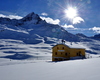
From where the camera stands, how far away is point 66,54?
1508 inches

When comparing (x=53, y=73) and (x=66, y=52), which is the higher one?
(x=66, y=52)

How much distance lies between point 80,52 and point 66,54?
16.1 feet

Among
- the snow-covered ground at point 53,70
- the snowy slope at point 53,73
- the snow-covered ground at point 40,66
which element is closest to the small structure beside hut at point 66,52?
the snow-covered ground at point 40,66

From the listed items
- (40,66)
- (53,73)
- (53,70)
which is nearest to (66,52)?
(40,66)

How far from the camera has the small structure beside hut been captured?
122 ft

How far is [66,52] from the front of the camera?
38.2 metres

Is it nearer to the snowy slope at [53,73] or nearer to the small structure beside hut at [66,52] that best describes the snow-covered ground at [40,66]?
the snowy slope at [53,73]

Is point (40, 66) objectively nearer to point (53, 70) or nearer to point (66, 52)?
point (53, 70)

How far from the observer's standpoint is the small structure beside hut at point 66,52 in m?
37.3

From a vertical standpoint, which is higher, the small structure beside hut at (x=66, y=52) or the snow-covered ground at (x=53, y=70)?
the small structure beside hut at (x=66, y=52)

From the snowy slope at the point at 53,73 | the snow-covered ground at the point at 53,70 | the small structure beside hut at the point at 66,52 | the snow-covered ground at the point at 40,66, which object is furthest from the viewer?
the small structure beside hut at the point at 66,52

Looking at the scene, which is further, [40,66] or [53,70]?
[40,66]

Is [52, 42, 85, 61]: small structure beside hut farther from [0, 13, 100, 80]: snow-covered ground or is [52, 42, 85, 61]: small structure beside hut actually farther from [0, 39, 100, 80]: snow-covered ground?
[0, 39, 100, 80]: snow-covered ground

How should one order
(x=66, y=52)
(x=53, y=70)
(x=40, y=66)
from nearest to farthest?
1. (x=53, y=70)
2. (x=40, y=66)
3. (x=66, y=52)
